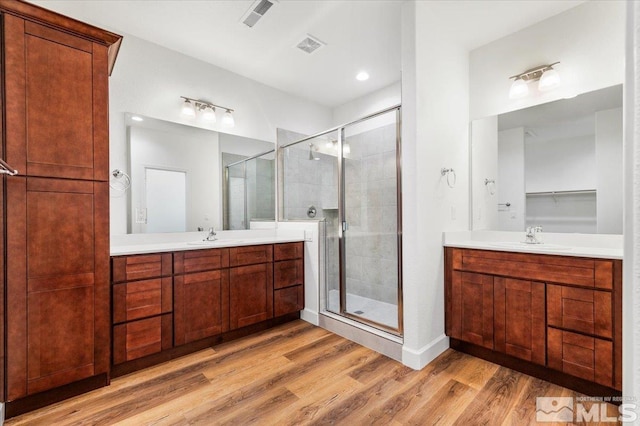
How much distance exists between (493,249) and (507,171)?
0.89m

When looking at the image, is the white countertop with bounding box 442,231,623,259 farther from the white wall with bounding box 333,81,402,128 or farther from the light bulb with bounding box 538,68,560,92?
the white wall with bounding box 333,81,402,128

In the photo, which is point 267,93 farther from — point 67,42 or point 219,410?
point 219,410

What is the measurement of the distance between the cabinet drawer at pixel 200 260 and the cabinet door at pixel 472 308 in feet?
6.50

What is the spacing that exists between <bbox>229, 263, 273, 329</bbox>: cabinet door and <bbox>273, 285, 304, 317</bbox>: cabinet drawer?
6 cm

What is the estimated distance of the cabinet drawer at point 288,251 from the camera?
9.80 feet

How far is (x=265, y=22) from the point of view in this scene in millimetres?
2461

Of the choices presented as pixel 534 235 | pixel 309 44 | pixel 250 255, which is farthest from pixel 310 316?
pixel 309 44

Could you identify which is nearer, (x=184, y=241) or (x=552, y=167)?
(x=552, y=167)

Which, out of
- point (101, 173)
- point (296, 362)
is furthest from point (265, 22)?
point (296, 362)

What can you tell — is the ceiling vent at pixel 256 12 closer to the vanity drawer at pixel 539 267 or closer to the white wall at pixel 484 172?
the white wall at pixel 484 172

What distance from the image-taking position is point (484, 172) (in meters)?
2.80

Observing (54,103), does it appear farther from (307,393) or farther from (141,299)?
(307,393)

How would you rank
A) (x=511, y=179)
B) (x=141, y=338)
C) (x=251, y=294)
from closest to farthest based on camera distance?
(x=141, y=338)
(x=511, y=179)
(x=251, y=294)

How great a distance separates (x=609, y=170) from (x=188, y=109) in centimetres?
360
